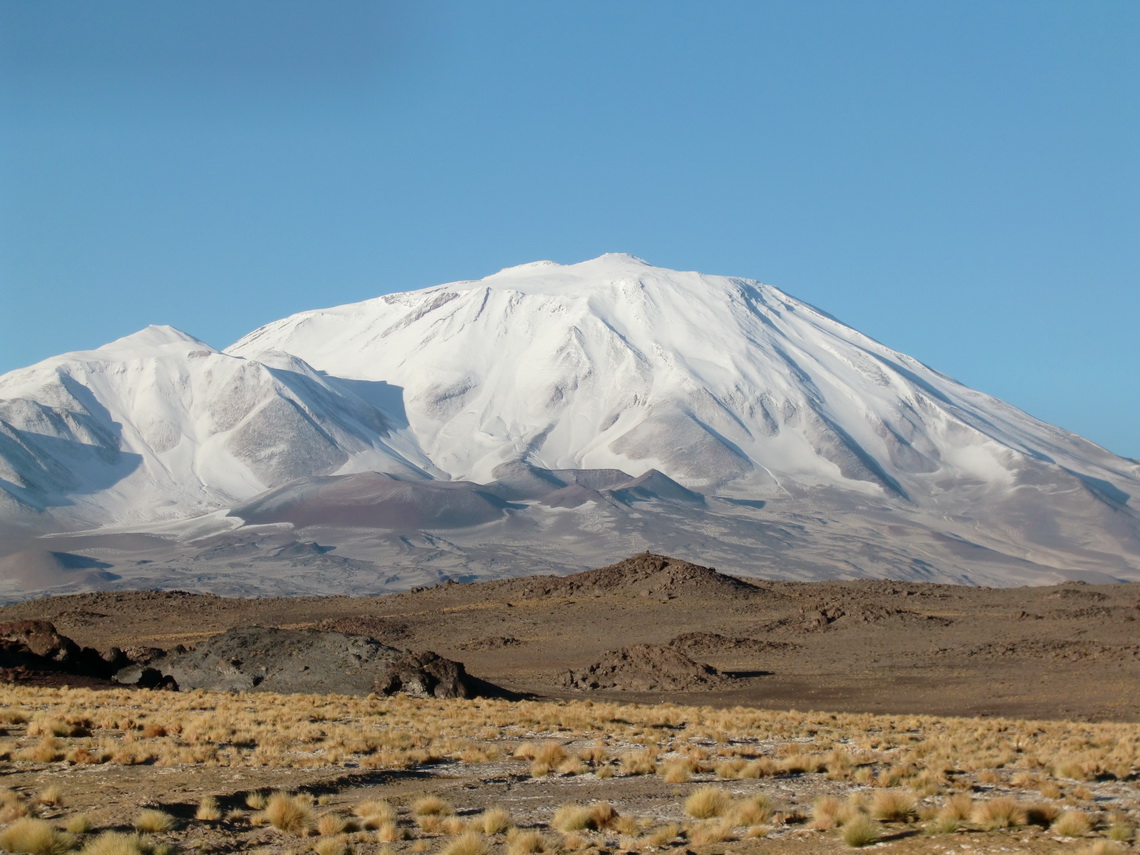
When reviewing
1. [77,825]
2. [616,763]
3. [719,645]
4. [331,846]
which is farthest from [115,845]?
[719,645]

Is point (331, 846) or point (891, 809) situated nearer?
point (331, 846)

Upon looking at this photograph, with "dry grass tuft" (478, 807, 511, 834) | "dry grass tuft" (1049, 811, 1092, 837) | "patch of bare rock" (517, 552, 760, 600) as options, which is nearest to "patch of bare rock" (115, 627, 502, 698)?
"dry grass tuft" (478, 807, 511, 834)

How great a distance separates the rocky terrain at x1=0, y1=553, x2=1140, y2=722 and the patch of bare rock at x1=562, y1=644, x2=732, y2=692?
0.07 m

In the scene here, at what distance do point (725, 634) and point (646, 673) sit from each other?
601 inches

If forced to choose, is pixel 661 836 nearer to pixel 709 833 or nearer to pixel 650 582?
pixel 709 833

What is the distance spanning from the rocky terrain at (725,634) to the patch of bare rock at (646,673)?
74 mm

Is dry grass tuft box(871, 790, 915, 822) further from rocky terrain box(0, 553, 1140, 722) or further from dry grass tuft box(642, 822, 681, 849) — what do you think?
rocky terrain box(0, 553, 1140, 722)

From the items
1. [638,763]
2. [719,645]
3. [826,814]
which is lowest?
[719,645]

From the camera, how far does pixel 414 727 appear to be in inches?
820

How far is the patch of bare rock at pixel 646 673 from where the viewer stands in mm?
40062

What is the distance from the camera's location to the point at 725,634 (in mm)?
55781

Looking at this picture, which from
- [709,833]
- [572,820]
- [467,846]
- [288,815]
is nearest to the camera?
[467,846]

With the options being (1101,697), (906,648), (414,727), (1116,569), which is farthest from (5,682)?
(1116,569)

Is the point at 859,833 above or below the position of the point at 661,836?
above
